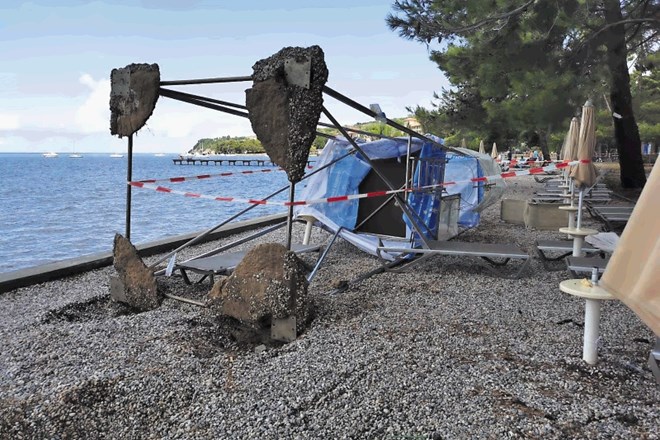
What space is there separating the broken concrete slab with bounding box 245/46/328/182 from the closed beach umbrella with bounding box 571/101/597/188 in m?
3.96

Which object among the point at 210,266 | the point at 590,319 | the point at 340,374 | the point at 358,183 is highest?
the point at 358,183

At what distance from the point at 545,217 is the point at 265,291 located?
788 centimetres

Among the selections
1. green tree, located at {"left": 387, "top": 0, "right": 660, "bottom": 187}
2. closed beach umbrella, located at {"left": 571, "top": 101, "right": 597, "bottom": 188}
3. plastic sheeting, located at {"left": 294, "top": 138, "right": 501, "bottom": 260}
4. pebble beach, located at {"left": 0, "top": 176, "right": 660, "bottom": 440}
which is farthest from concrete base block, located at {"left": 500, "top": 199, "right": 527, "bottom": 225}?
pebble beach, located at {"left": 0, "top": 176, "right": 660, "bottom": 440}

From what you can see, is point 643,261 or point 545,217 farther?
point 545,217

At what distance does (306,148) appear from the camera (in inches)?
165

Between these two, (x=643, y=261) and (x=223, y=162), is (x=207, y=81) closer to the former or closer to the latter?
(x=643, y=261)

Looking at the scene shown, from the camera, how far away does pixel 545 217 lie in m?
10.5

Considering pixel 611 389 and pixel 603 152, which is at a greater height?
pixel 603 152

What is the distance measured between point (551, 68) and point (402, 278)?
8474 millimetres

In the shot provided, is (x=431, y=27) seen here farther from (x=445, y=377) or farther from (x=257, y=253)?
(x=445, y=377)

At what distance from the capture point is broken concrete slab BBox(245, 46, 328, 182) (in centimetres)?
411

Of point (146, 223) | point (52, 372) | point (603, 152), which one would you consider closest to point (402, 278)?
point (52, 372)

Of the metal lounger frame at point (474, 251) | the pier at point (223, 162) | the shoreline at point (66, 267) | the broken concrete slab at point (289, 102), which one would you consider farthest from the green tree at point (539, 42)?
the pier at point (223, 162)

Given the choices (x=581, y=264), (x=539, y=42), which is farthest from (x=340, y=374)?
(x=539, y=42)
